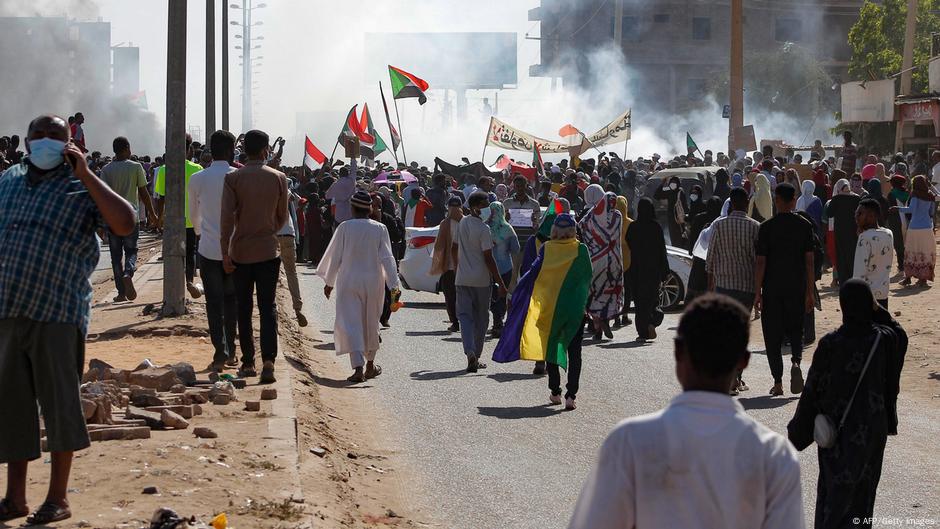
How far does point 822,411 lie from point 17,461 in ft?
11.1

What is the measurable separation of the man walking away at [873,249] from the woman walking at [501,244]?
12.3 feet

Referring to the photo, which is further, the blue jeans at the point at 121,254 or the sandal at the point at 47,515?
the blue jeans at the point at 121,254

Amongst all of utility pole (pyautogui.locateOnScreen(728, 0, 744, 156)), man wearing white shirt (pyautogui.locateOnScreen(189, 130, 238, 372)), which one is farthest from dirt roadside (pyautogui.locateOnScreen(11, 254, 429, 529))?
utility pole (pyautogui.locateOnScreen(728, 0, 744, 156))

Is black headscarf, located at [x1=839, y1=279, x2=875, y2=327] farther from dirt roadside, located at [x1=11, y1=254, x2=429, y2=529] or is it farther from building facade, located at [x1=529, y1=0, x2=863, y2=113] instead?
building facade, located at [x1=529, y1=0, x2=863, y2=113]

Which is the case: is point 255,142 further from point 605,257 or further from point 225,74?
point 225,74

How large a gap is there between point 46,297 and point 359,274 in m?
6.23

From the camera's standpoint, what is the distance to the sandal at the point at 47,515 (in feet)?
20.0

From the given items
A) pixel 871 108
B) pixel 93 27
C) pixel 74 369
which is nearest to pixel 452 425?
pixel 74 369

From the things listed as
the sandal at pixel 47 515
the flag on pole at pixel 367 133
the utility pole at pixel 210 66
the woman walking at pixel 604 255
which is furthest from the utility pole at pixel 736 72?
the sandal at pixel 47 515

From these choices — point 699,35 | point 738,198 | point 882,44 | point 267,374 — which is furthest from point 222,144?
point 699,35

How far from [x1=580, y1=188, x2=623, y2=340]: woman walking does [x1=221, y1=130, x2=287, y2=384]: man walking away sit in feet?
14.5

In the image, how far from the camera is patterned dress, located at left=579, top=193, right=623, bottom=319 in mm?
14477

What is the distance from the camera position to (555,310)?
1107 cm

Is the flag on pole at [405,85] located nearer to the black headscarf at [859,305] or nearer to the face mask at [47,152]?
the face mask at [47,152]
